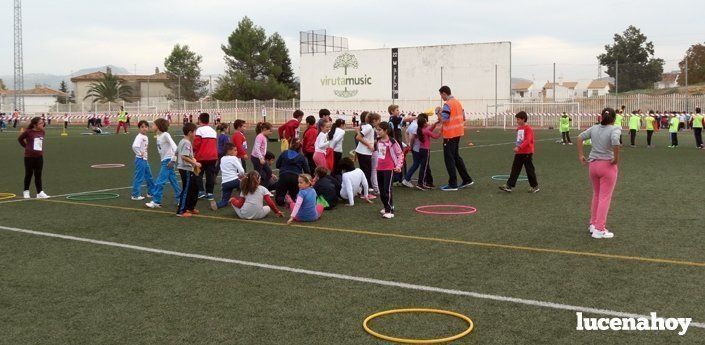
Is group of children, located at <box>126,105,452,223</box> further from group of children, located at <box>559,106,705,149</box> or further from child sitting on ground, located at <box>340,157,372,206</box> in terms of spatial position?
group of children, located at <box>559,106,705,149</box>

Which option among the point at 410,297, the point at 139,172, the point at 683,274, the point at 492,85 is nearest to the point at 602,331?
the point at 410,297

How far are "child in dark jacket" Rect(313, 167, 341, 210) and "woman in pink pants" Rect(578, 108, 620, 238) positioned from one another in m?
4.48

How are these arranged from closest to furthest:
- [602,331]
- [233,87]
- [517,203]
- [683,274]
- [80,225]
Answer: [602,331]
[683,274]
[80,225]
[517,203]
[233,87]

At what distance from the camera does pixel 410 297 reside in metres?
6.53

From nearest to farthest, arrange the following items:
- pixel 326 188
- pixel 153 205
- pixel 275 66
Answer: pixel 326 188 → pixel 153 205 → pixel 275 66

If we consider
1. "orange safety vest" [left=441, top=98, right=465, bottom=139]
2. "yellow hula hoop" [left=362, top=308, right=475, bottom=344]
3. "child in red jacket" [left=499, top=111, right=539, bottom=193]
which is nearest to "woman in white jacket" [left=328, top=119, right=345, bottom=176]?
"orange safety vest" [left=441, top=98, right=465, bottom=139]

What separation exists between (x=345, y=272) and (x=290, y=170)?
5.09m

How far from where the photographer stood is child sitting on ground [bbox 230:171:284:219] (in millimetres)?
10945

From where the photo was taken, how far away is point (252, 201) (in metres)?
10.9

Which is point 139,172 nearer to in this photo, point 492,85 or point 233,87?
point 492,85

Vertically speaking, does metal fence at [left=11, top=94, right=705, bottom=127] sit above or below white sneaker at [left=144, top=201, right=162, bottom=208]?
above

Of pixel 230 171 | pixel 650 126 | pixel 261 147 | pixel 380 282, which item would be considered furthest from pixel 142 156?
pixel 650 126

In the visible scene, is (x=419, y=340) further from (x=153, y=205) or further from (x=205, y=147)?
(x=153, y=205)

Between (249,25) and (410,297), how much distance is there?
288ft
